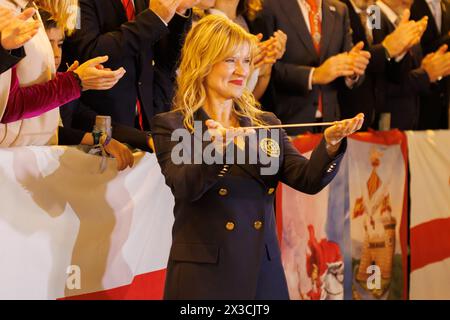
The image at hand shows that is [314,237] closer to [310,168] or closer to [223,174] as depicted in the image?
[310,168]

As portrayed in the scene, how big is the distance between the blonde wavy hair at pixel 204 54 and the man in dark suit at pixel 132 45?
1.16 meters

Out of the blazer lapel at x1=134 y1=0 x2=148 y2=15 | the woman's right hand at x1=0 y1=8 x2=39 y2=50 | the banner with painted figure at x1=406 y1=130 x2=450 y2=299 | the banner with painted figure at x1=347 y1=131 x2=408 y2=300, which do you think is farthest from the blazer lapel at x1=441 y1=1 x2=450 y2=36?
the woman's right hand at x1=0 y1=8 x2=39 y2=50

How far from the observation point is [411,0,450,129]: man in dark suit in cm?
711

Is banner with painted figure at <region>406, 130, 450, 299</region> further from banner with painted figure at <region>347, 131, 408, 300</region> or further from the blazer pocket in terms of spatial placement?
the blazer pocket

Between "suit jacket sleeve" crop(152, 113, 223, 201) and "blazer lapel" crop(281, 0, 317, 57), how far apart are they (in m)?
2.46

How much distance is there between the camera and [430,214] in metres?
6.23

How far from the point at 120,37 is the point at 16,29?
1.17 meters

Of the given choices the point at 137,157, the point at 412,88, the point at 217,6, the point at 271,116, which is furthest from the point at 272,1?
the point at 271,116

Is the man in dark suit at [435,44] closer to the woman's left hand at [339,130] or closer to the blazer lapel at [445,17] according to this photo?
the blazer lapel at [445,17]

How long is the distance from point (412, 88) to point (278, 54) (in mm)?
1512

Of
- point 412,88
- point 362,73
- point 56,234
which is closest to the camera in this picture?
point 56,234

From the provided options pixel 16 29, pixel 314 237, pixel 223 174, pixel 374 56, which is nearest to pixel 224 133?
pixel 223 174

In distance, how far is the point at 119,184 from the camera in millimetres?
4582
